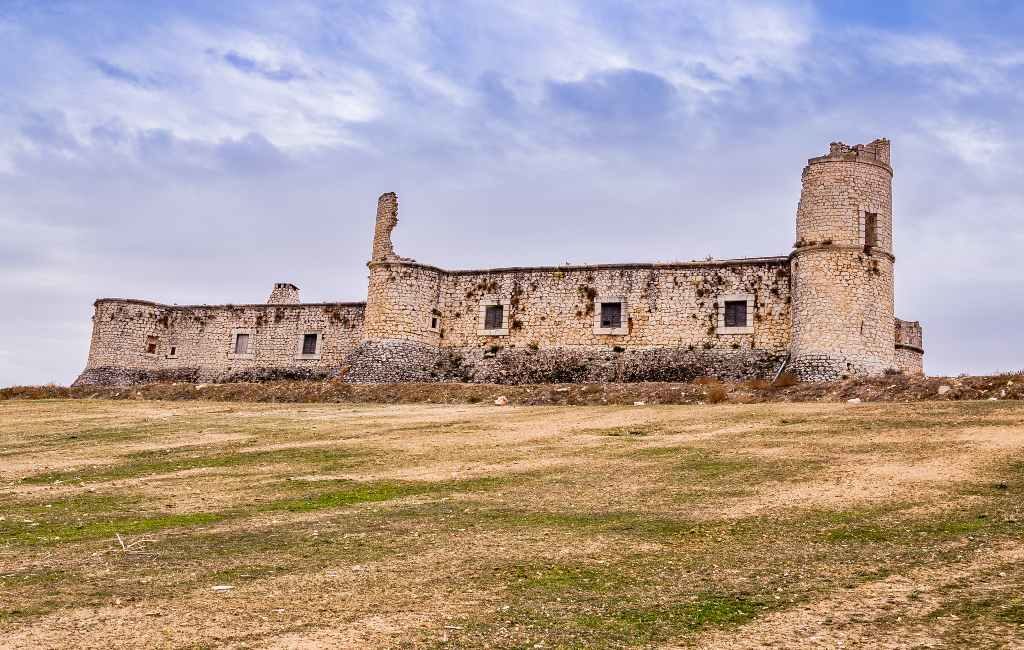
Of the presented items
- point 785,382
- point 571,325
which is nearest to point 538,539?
point 785,382

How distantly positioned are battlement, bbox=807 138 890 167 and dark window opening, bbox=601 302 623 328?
302 inches

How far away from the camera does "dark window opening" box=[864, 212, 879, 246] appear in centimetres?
2772

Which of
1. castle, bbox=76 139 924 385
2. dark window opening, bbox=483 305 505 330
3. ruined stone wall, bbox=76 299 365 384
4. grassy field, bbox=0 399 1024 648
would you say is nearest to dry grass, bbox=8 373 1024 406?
castle, bbox=76 139 924 385

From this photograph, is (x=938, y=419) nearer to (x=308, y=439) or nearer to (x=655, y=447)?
(x=655, y=447)

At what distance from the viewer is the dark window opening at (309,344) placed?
38.2 metres

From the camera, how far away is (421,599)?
6.78 m

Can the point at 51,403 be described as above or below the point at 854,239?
below

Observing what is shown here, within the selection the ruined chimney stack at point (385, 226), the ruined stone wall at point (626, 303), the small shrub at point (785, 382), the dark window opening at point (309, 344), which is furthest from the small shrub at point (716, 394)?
the dark window opening at point (309, 344)

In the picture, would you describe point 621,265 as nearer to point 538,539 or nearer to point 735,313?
point 735,313

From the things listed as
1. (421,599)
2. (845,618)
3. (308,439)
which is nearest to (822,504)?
(845,618)

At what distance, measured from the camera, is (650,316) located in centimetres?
3128

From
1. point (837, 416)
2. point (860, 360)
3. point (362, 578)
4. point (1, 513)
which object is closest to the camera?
point (362, 578)

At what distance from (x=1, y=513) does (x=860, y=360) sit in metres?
22.4

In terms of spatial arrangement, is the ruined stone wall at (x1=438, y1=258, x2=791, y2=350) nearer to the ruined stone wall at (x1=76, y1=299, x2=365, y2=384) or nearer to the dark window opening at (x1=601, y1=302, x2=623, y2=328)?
the dark window opening at (x1=601, y1=302, x2=623, y2=328)
